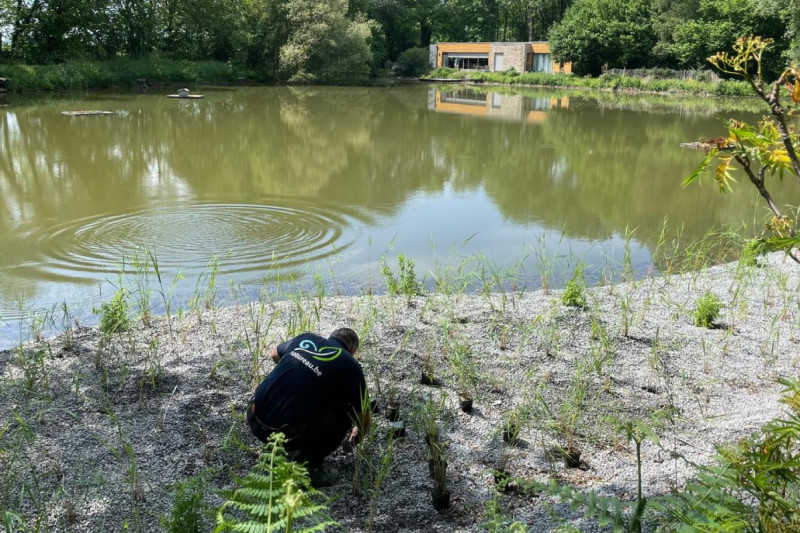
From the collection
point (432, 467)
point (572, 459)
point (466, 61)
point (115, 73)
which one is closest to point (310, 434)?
point (432, 467)

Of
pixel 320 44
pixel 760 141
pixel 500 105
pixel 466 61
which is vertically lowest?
pixel 500 105

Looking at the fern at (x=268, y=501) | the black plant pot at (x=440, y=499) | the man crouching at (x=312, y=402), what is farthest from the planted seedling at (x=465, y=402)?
the fern at (x=268, y=501)

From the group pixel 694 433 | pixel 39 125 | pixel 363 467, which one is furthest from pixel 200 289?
pixel 39 125

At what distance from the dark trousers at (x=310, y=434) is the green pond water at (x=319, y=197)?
12.3 feet

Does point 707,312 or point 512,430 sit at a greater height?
point 707,312

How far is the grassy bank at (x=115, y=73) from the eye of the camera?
31.0 meters

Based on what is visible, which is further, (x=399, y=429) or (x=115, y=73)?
(x=115, y=73)

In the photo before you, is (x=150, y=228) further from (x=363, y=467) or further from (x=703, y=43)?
(x=703, y=43)

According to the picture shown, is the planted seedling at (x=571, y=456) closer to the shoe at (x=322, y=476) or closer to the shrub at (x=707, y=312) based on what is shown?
the shoe at (x=322, y=476)

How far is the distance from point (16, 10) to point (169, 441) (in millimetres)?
39868

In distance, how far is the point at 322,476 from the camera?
3.28 m

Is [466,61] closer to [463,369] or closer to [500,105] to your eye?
[500,105]

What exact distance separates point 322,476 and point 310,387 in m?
0.45

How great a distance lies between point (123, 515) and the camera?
9.62 ft
